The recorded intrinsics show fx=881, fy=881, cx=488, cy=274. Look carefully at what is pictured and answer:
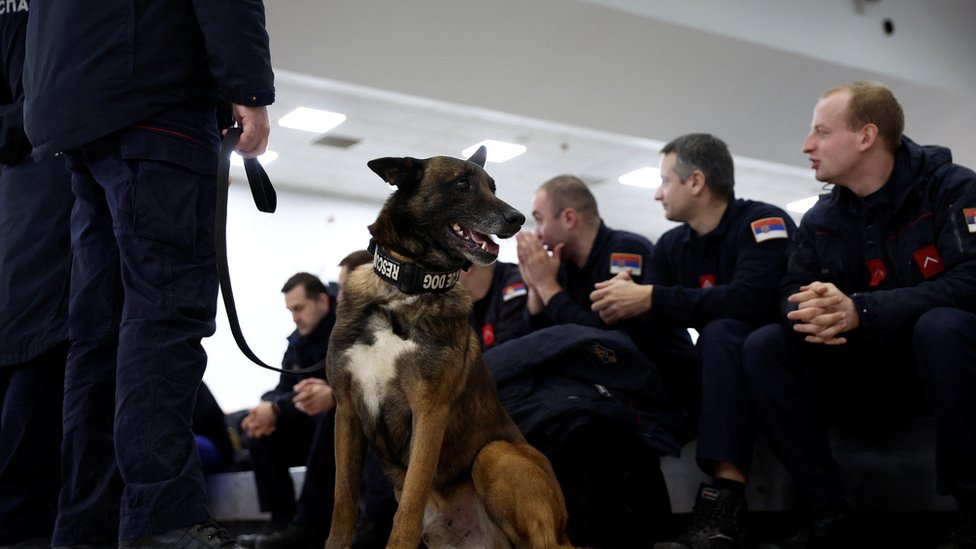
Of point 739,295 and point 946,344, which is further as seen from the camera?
point 739,295

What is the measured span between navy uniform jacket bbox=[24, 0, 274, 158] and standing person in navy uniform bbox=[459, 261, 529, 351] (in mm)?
1912

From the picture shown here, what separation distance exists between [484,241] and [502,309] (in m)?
1.65

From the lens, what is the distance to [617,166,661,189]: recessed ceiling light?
12.1 metres

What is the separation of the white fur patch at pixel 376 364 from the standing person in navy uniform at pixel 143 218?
36 centimetres

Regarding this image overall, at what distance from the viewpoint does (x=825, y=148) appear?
9.77ft

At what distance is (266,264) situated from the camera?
1241 centimetres

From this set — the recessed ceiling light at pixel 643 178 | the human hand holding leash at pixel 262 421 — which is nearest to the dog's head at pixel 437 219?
the human hand holding leash at pixel 262 421

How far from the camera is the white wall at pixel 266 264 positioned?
11.7 metres

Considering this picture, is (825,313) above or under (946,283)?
under

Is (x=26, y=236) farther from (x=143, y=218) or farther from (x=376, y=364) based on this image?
(x=376, y=364)

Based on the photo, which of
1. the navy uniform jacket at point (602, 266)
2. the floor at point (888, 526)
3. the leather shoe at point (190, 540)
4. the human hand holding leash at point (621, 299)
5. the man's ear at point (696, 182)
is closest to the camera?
the leather shoe at point (190, 540)

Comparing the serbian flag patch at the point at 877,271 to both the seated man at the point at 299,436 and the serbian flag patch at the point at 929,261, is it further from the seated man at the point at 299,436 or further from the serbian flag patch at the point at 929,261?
the seated man at the point at 299,436

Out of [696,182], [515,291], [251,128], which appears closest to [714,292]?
[696,182]

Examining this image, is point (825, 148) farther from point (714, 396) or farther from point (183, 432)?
point (183, 432)
